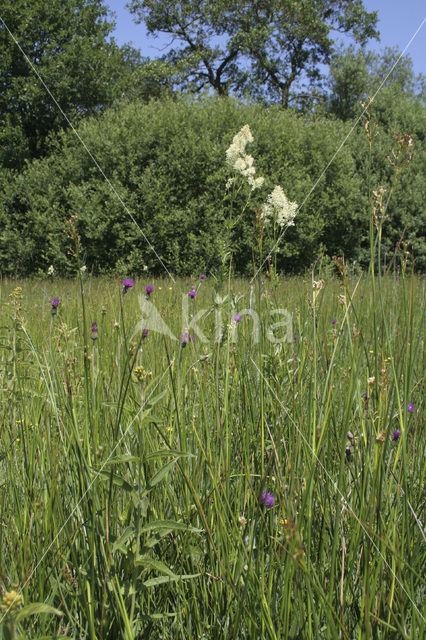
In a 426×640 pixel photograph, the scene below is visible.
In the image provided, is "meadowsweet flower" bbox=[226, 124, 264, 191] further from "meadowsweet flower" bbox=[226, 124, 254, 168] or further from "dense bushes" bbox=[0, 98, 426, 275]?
"dense bushes" bbox=[0, 98, 426, 275]

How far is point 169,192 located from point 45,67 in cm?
653

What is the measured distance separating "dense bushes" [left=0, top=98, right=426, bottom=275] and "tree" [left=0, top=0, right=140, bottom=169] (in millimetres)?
3312

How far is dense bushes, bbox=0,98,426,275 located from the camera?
8.67 meters

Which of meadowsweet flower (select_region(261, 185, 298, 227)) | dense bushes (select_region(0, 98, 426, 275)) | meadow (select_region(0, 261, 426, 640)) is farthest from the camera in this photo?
dense bushes (select_region(0, 98, 426, 275))

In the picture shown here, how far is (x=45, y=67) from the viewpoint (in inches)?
497

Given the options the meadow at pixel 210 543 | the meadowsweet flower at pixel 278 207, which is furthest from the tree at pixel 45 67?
the meadow at pixel 210 543

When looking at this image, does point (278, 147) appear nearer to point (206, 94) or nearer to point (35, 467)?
point (206, 94)

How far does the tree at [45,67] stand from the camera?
12312 mm

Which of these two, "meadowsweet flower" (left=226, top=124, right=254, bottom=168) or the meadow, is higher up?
"meadowsweet flower" (left=226, top=124, right=254, bottom=168)

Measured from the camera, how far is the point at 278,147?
9234 mm

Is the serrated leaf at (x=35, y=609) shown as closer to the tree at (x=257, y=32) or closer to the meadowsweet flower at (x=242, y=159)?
the meadowsweet flower at (x=242, y=159)

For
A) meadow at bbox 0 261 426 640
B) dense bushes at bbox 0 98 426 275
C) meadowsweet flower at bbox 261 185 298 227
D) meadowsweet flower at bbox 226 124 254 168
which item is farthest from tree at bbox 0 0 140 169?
meadow at bbox 0 261 426 640

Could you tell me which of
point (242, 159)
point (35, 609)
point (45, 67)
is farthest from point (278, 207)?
point (45, 67)

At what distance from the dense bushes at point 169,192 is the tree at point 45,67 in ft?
10.9
